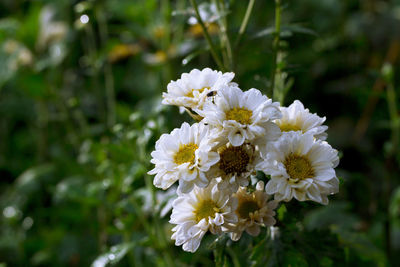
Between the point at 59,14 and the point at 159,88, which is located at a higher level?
the point at 59,14

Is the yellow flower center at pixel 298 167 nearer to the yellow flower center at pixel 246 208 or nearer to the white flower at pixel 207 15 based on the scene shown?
the yellow flower center at pixel 246 208

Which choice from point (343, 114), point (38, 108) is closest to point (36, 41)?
point (38, 108)

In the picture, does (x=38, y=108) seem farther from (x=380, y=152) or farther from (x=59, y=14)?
(x=380, y=152)

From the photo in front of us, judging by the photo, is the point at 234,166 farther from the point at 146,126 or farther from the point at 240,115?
the point at 146,126

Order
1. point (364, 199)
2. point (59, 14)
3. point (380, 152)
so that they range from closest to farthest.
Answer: point (364, 199)
point (380, 152)
point (59, 14)

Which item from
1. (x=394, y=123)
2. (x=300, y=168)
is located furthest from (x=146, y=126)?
(x=394, y=123)

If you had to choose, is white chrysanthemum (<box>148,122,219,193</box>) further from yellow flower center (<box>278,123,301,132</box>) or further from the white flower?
the white flower

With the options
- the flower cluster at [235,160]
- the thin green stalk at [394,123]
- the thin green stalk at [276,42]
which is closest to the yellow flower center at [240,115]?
the flower cluster at [235,160]
